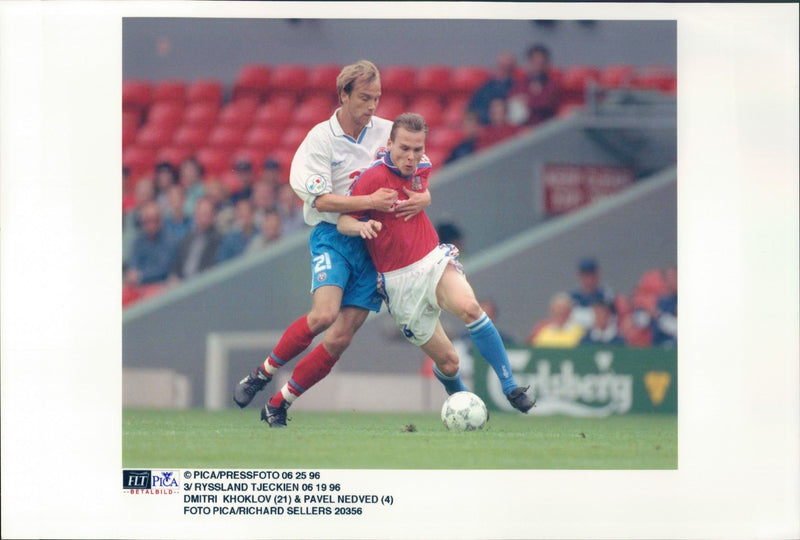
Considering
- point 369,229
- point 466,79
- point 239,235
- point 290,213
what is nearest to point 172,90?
point 290,213

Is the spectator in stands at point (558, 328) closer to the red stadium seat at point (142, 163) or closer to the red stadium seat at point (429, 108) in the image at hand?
the red stadium seat at point (429, 108)

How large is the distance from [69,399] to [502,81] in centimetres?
593

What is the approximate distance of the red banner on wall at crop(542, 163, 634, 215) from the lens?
1063 cm

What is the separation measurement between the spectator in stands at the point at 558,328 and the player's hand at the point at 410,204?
2.70 metres

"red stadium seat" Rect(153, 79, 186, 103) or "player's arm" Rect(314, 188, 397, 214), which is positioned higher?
"red stadium seat" Rect(153, 79, 186, 103)

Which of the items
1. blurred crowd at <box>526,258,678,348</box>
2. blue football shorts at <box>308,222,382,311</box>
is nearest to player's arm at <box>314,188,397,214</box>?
blue football shorts at <box>308,222,382,311</box>

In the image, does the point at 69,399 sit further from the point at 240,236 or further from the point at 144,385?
the point at 240,236

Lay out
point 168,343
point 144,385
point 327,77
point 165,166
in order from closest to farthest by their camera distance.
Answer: point 144,385 → point 168,343 → point 165,166 → point 327,77

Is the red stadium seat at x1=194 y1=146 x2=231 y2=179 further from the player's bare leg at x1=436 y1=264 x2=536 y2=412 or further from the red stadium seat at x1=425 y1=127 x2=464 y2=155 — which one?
the player's bare leg at x1=436 y1=264 x2=536 y2=412

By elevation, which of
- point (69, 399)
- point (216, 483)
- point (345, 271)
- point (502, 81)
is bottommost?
point (216, 483)

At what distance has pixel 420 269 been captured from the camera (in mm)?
6660

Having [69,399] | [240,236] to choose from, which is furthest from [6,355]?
[240,236]

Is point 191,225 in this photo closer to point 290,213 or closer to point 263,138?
point 290,213

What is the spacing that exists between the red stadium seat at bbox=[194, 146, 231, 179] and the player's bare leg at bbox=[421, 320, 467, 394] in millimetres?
4774
